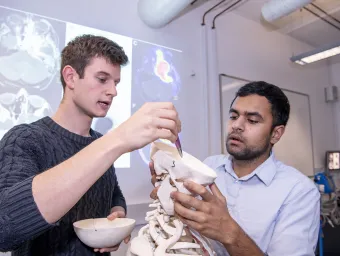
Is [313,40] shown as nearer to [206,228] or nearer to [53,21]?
[53,21]

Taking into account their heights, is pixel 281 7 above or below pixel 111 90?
above

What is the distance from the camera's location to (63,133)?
944 millimetres

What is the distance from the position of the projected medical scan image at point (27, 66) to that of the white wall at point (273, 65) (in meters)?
1.55

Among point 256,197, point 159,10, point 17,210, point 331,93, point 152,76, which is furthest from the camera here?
point 331,93

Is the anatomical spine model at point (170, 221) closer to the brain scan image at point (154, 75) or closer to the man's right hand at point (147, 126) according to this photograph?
the man's right hand at point (147, 126)

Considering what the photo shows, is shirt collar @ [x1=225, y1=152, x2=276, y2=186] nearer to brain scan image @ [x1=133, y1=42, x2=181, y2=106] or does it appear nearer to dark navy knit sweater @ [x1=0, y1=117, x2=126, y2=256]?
dark navy knit sweater @ [x1=0, y1=117, x2=126, y2=256]

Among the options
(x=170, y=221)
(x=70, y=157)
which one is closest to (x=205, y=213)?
(x=170, y=221)

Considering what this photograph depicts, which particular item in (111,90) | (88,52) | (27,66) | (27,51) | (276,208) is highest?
(27,51)

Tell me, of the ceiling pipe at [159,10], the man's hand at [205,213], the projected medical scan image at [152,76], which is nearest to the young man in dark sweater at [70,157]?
the man's hand at [205,213]

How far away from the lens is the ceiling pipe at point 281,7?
2.37m

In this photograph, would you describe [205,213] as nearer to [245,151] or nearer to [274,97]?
[245,151]

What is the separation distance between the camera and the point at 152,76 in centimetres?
236

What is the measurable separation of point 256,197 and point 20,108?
1.53 meters

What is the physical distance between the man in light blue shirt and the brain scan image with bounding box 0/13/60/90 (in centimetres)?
129
